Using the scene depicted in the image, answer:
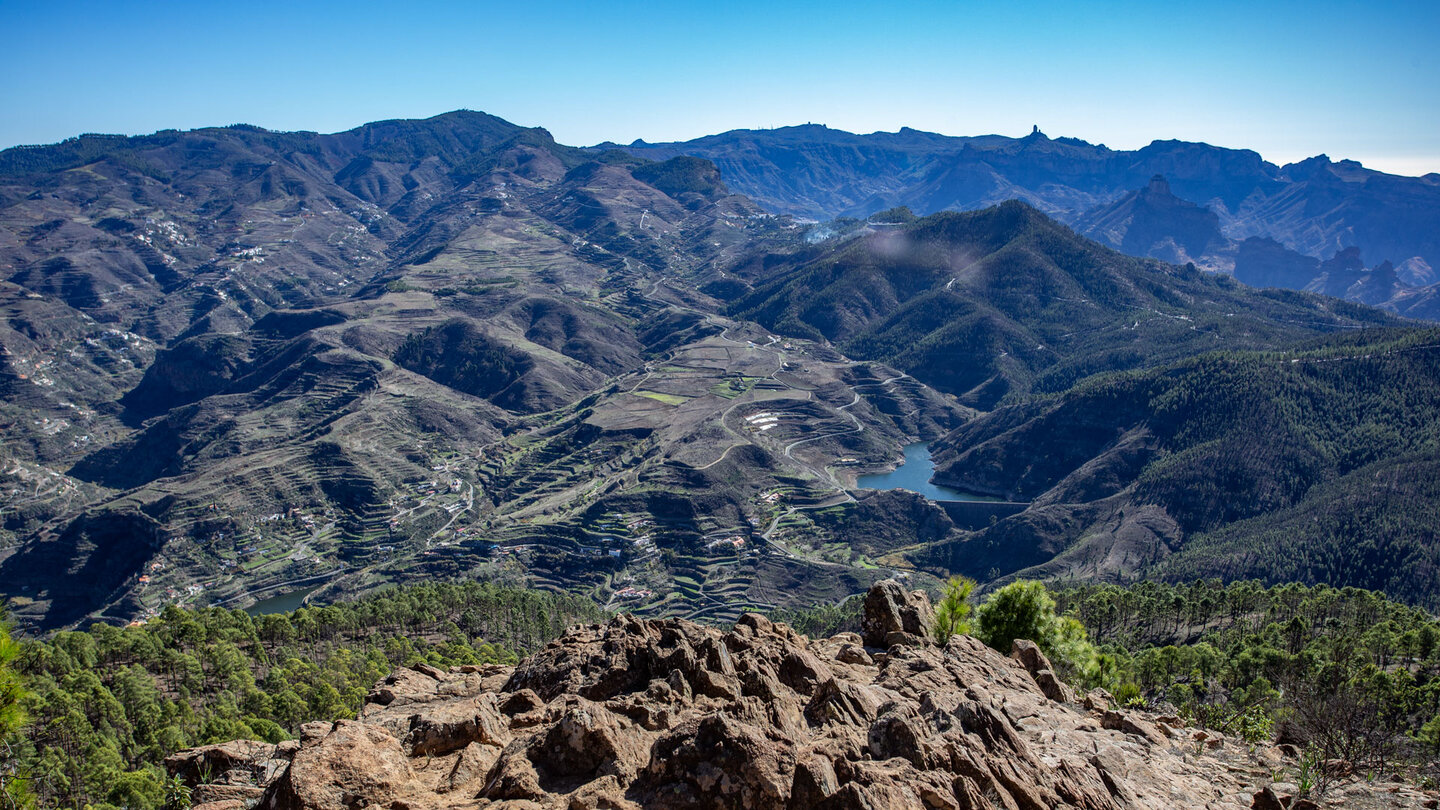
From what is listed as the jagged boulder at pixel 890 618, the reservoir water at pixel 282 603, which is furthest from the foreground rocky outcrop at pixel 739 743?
the reservoir water at pixel 282 603

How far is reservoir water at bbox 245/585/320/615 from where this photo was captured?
139 metres

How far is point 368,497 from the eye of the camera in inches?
6644

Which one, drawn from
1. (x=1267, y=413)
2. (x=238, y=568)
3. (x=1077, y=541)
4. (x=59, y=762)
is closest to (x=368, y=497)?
(x=238, y=568)

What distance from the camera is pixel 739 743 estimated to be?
19.2 m

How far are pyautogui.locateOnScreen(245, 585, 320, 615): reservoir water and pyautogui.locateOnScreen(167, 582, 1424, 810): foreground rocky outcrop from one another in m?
125

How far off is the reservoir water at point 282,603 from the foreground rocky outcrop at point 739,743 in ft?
412

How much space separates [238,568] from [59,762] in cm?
10461

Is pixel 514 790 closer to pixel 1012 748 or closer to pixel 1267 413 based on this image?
pixel 1012 748

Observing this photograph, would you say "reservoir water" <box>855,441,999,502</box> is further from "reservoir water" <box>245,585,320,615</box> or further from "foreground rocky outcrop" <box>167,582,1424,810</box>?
"foreground rocky outcrop" <box>167,582,1424,810</box>

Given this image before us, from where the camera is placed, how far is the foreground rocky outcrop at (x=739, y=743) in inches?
751

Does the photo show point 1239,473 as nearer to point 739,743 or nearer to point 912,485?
point 912,485

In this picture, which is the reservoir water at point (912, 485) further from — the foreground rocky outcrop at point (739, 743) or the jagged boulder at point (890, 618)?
the foreground rocky outcrop at point (739, 743)

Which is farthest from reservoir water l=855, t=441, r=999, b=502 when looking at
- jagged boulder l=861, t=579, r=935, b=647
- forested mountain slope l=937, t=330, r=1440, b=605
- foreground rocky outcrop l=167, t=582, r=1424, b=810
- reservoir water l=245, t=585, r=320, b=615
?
foreground rocky outcrop l=167, t=582, r=1424, b=810

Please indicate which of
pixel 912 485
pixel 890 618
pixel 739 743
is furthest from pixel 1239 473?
pixel 739 743
